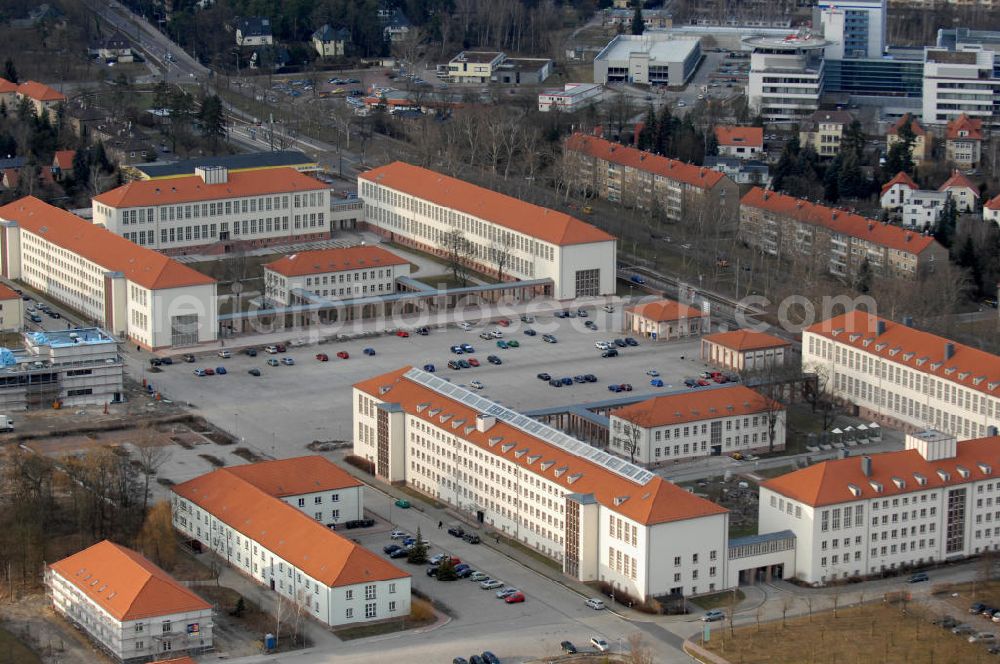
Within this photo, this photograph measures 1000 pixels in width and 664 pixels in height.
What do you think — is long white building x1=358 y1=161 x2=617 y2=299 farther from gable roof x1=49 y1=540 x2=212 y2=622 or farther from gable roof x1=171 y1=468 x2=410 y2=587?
gable roof x1=49 y1=540 x2=212 y2=622

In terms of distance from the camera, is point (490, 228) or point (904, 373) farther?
point (490, 228)

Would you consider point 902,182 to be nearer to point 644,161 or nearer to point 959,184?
point 959,184

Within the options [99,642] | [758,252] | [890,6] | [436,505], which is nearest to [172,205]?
[758,252]

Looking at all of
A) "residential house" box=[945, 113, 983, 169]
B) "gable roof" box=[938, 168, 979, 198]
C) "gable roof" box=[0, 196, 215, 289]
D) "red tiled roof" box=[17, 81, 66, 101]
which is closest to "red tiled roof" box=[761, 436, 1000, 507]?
"gable roof" box=[0, 196, 215, 289]

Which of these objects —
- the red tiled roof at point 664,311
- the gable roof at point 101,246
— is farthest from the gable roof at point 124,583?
the red tiled roof at point 664,311

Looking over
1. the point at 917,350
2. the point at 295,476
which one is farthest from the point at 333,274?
the point at 295,476

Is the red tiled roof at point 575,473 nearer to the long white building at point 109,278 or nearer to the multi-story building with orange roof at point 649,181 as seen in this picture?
the long white building at point 109,278
